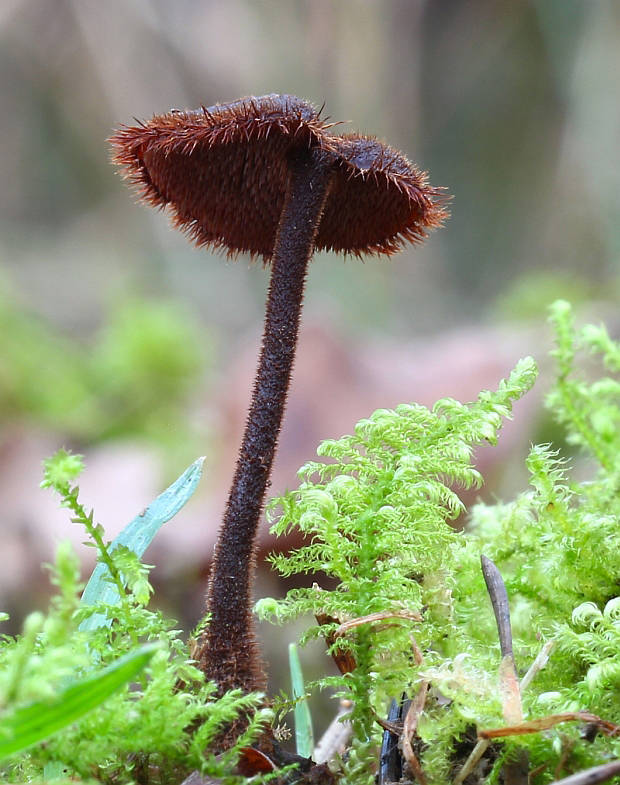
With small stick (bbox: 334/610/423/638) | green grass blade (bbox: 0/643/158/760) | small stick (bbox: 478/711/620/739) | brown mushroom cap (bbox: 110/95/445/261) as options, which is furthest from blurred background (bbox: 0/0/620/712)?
green grass blade (bbox: 0/643/158/760)

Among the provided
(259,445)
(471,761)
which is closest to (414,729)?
(471,761)

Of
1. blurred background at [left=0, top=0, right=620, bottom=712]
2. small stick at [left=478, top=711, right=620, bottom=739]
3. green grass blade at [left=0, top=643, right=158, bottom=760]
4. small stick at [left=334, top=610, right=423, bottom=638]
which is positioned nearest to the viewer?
green grass blade at [left=0, top=643, right=158, bottom=760]

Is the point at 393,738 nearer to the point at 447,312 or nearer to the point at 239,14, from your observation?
the point at 239,14

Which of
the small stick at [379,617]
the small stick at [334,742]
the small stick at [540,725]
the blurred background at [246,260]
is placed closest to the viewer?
the small stick at [540,725]

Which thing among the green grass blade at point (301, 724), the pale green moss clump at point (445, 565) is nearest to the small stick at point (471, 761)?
the pale green moss clump at point (445, 565)

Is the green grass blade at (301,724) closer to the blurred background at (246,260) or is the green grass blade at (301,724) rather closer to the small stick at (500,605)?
the small stick at (500,605)

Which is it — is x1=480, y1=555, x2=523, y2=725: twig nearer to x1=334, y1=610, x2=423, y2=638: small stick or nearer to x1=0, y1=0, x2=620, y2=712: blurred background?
x1=334, y1=610, x2=423, y2=638: small stick
